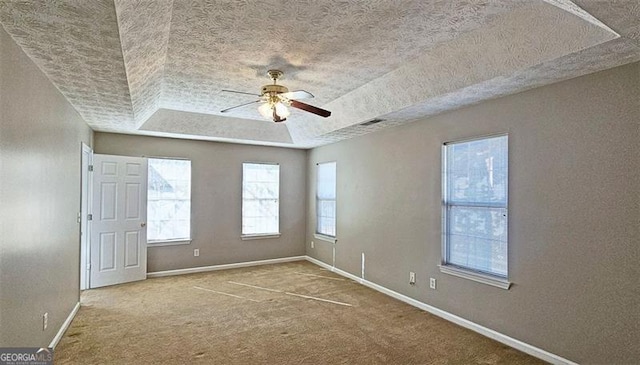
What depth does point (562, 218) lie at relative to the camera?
282 centimetres

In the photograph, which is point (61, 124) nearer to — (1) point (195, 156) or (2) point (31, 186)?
(2) point (31, 186)

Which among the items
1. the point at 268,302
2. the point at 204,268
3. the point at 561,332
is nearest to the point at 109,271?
the point at 204,268

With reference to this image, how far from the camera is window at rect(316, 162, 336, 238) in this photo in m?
6.23

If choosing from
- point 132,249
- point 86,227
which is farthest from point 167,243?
point 86,227

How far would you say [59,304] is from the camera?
322cm

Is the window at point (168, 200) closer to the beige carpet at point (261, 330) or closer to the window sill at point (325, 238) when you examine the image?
the beige carpet at point (261, 330)

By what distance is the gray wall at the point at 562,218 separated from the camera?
8.12 feet

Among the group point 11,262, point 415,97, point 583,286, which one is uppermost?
point 415,97

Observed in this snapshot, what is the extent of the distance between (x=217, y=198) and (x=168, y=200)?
83 centimetres

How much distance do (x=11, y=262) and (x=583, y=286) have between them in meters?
4.11

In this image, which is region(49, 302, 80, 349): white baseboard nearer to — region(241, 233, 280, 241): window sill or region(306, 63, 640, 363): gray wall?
region(241, 233, 280, 241): window sill

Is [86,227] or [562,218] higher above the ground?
[562,218]

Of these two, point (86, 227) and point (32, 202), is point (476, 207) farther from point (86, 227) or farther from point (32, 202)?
point (86, 227)

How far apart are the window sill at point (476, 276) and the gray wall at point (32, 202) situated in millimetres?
3833
